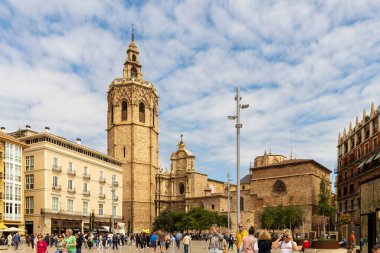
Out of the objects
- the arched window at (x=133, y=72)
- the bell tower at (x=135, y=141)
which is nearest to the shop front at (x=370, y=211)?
the bell tower at (x=135, y=141)

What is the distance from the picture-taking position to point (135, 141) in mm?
79875

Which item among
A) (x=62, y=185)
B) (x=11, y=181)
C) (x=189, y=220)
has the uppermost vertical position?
(x=11, y=181)

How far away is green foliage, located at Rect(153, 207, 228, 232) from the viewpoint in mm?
69375

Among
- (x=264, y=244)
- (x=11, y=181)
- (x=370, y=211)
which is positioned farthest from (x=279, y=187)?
(x=264, y=244)

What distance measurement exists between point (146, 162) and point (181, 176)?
7976mm

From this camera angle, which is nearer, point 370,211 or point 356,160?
Answer: point 370,211

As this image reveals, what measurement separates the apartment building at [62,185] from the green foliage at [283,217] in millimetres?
23082

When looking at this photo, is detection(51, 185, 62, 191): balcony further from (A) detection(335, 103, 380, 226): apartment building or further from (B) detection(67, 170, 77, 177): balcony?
(A) detection(335, 103, 380, 226): apartment building

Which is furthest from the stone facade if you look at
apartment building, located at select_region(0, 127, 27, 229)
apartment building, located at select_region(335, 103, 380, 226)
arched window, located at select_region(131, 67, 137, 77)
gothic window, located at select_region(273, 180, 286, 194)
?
apartment building, located at select_region(0, 127, 27, 229)

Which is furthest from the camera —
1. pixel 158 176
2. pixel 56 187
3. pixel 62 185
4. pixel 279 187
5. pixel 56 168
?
pixel 158 176

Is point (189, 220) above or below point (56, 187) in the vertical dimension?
below

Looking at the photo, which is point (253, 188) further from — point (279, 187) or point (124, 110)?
point (124, 110)

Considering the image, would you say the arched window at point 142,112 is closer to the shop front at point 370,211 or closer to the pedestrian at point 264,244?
the shop front at point 370,211

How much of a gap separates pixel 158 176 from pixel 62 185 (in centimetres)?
3220
